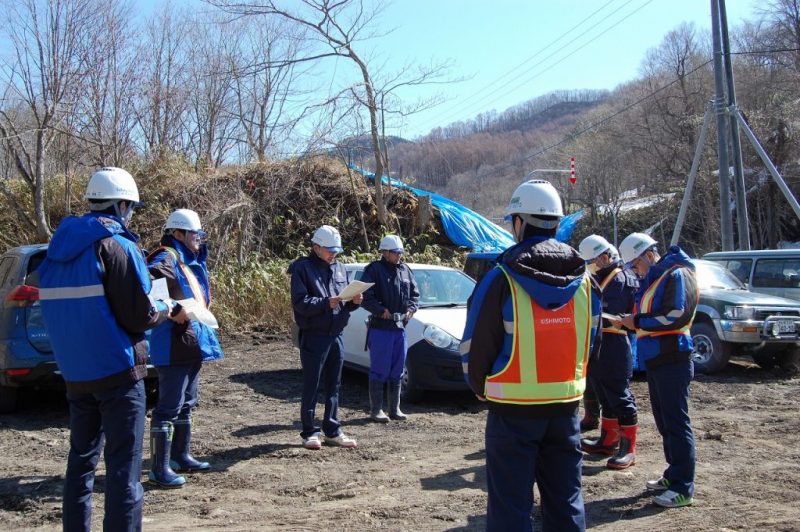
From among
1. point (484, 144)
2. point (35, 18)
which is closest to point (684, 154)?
point (484, 144)

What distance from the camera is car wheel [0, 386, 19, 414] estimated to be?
7684 mm

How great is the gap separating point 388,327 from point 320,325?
1550 millimetres

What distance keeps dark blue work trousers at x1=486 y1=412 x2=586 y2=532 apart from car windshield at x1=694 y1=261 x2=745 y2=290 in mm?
8902

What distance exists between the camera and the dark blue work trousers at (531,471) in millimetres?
3381

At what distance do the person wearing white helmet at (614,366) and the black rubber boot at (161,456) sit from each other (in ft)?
11.4

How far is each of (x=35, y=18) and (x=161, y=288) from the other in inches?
488

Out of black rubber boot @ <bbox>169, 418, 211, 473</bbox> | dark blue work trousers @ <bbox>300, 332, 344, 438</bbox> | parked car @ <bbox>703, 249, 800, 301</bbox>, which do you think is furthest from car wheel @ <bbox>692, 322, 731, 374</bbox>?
black rubber boot @ <bbox>169, 418, 211, 473</bbox>

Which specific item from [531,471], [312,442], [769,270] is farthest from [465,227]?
[531,471]

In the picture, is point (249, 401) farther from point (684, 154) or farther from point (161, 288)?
point (684, 154)

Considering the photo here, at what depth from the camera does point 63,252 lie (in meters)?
3.79

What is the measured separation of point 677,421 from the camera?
514cm

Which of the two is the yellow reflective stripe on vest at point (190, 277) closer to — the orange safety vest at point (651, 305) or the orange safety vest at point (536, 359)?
the orange safety vest at point (536, 359)

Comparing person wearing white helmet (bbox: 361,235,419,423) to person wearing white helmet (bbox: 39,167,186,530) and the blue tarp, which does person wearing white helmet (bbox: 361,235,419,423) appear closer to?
person wearing white helmet (bbox: 39,167,186,530)

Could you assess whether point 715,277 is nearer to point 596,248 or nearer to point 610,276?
point 610,276
